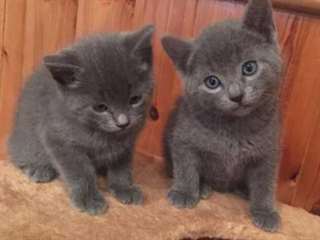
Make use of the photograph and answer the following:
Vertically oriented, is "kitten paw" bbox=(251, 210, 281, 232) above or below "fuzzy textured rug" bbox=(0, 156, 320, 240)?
above

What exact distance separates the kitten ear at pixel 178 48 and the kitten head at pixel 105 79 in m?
0.05

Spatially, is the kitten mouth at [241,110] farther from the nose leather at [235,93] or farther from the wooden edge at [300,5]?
the wooden edge at [300,5]

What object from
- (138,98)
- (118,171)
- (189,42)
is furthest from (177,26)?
(118,171)

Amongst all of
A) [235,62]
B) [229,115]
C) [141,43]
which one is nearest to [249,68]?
[235,62]

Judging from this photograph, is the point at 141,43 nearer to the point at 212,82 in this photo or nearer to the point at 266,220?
the point at 212,82

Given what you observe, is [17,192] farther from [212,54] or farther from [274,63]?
[274,63]

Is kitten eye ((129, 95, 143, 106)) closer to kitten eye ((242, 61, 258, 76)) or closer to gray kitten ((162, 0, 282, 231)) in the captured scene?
gray kitten ((162, 0, 282, 231))

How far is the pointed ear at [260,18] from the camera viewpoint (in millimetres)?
1251

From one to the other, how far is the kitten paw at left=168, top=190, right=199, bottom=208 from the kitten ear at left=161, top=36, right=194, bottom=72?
37 centimetres

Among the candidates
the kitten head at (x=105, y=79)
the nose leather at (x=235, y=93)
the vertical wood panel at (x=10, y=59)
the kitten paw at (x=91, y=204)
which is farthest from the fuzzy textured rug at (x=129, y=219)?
the vertical wood panel at (x=10, y=59)

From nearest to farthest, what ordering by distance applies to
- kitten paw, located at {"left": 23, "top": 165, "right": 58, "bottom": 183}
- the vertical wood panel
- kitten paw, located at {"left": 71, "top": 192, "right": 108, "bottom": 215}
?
1. kitten paw, located at {"left": 71, "top": 192, "right": 108, "bottom": 215}
2. kitten paw, located at {"left": 23, "top": 165, "right": 58, "bottom": 183}
3. the vertical wood panel

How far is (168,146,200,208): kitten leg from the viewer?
1.41 meters

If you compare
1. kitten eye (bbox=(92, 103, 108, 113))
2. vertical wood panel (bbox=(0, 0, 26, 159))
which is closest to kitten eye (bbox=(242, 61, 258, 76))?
kitten eye (bbox=(92, 103, 108, 113))

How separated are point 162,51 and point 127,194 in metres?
0.53
